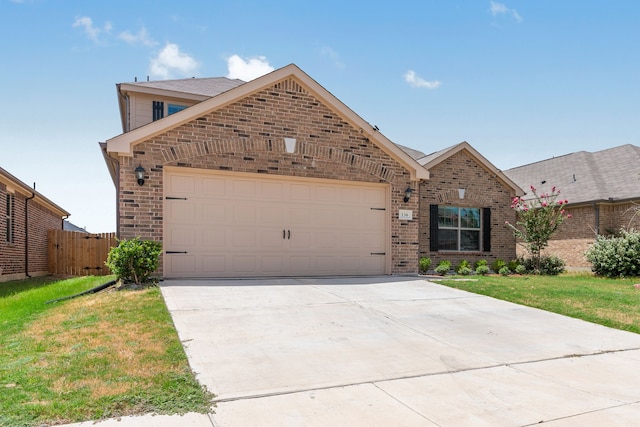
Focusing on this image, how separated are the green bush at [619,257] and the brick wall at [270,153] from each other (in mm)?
7807

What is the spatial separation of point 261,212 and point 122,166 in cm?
332

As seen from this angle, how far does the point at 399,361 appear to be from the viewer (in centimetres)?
470

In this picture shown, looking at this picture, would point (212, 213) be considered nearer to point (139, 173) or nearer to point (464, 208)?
point (139, 173)

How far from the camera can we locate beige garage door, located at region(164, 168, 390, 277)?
32.7 feet

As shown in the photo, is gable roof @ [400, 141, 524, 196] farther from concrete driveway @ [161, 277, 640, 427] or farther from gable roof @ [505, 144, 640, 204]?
concrete driveway @ [161, 277, 640, 427]

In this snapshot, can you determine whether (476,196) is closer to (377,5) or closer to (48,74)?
(377,5)

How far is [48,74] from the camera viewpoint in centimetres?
1008

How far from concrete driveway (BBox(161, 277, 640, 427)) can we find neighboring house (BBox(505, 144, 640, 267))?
42.9 feet

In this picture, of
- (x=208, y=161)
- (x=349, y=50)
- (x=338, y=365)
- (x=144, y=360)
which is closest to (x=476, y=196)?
(x=349, y=50)

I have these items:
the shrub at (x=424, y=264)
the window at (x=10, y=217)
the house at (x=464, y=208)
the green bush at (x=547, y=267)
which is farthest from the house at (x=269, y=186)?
the green bush at (x=547, y=267)

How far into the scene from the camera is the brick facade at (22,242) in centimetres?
1309

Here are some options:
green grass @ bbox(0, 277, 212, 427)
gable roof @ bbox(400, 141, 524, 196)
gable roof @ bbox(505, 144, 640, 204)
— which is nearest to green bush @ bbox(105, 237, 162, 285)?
green grass @ bbox(0, 277, 212, 427)

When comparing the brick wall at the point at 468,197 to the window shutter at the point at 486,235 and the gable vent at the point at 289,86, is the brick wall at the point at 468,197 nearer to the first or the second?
the window shutter at the point at 486,235

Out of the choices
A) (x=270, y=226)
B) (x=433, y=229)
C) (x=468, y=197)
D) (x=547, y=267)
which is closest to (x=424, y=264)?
(x=433, y=229)
